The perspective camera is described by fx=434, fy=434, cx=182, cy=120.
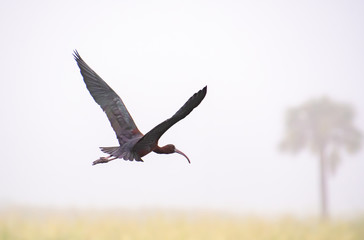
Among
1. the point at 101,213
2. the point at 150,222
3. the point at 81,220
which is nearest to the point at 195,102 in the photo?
the point at 81,220

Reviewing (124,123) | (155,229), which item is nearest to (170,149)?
(124,123)

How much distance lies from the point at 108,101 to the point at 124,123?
440mm

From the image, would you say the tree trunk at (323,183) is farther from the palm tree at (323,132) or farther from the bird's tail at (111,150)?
the bird's tail at (111,150)

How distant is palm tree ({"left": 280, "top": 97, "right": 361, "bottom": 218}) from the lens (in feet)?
90.6

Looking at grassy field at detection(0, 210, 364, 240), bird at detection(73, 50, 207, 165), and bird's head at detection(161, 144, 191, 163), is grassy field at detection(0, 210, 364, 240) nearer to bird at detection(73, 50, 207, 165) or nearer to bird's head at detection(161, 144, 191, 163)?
bird at detection(73, 50, 207, 165)

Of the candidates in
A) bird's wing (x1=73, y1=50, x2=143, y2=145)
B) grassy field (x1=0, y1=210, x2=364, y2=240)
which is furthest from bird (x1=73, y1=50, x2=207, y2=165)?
grassy field (x1=0, y1=210, x2=364, y2=240)

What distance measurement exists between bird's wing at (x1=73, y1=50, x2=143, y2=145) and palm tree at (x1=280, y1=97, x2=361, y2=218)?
83.0ft

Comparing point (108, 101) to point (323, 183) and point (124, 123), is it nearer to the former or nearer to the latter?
point (124, 123)

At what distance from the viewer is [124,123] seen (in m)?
3.12

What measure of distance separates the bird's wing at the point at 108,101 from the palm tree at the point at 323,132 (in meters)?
25.3

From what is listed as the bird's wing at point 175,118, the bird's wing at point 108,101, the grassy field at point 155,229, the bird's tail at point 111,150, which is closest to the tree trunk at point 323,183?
the grassy field at point 155,229

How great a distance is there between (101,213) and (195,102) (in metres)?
19.2

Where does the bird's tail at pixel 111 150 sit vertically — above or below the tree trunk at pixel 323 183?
below

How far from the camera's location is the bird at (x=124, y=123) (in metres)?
2.27
